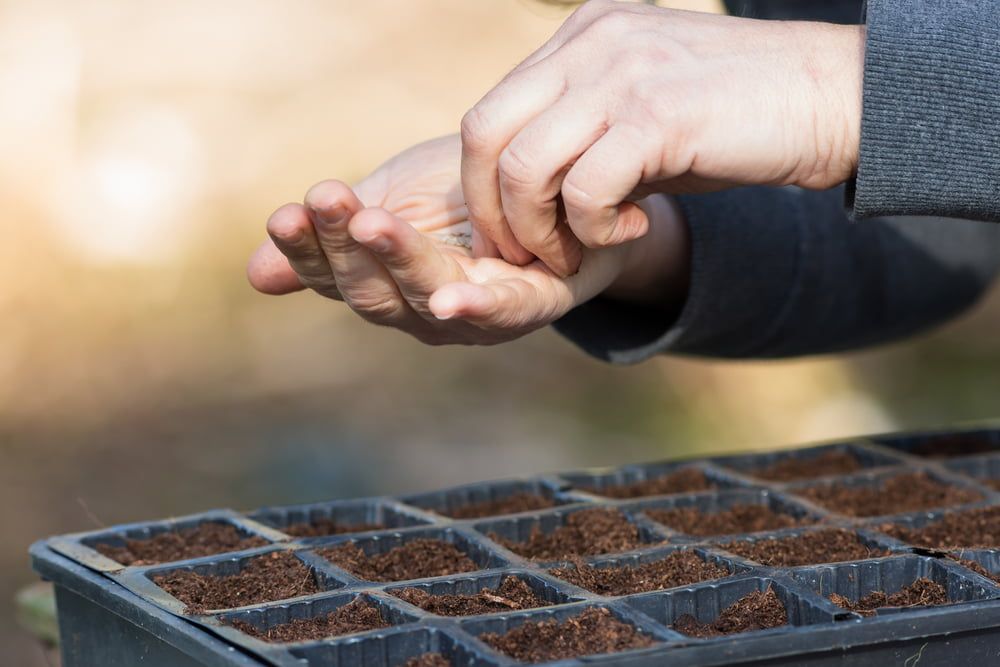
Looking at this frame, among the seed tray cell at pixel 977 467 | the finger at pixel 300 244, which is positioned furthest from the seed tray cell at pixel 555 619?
the seed tray cell at pixel 977 467

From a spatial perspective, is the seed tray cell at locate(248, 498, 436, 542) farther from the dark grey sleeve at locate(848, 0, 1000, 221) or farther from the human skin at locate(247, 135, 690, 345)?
the dark grey sleeve at locate(848, 0, 1000, 221)

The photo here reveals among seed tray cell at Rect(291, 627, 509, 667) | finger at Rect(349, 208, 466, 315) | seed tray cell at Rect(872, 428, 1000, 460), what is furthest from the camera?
seed tray cell at Rect(872, 428, 1000, 460)

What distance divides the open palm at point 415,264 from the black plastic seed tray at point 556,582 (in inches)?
9.4

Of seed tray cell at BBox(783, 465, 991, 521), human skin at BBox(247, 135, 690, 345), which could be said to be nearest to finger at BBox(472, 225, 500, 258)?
human skin at BBox(247, 135, 690, 345)

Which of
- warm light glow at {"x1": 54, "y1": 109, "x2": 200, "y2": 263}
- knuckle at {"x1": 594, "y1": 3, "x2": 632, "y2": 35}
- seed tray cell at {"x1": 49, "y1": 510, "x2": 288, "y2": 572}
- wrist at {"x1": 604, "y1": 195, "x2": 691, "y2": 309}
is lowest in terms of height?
seed tray cell at {"x1": 49, "y1": 510, "x2": 288, "y2": 572}

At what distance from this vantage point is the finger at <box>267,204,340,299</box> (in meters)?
1.03

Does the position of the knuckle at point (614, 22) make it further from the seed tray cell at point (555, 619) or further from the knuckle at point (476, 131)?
the seed tray cell at point (555, 619)

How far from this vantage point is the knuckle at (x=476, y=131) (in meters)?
1.04

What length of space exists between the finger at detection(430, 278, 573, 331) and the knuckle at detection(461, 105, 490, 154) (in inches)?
4.7

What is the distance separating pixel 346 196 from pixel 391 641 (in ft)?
1.18

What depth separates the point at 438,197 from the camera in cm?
130

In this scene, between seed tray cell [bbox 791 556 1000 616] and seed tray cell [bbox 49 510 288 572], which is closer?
seed tray cell [bbox 791 556 1000 616]

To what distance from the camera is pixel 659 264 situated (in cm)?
153

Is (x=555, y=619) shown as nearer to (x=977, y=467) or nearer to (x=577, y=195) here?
(x=577, y=195)
